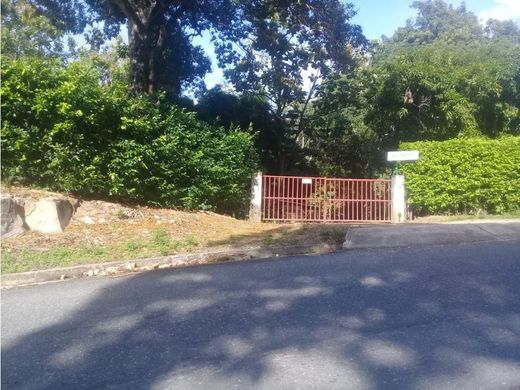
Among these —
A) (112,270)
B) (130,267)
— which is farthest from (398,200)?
(112,270)

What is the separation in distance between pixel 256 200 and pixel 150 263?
19.3 feet

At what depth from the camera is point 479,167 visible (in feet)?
45.6

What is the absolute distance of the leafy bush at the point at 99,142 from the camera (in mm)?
10344

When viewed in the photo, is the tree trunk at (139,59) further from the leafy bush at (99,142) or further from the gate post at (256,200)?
the gate post at (256,200)

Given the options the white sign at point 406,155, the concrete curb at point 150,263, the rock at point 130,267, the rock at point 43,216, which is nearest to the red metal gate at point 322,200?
the white sign at point 406,155

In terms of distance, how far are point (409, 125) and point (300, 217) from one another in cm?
603

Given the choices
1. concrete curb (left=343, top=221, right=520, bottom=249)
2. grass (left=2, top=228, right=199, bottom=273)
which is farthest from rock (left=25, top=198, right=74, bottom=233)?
concrete curb (left=343, top=221, right=520, bottom=249)

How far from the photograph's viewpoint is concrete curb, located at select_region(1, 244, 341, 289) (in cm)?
761

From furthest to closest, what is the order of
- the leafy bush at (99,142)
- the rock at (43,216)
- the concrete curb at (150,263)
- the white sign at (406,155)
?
the white sign at (406,155), the leafy bush at (99,142), the rock at (43,216), the concrete curb at (150,263)

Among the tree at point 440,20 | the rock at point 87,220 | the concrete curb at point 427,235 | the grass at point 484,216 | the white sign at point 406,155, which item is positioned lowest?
the concrete curb at point 427,235

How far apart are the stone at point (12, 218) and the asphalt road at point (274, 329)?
2.36 metres

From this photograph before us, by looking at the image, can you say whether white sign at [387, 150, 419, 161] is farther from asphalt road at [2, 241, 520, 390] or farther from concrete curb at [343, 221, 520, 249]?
asphalt road at [2, 241, 520, 390]

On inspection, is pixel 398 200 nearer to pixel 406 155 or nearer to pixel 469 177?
pixel 406 155

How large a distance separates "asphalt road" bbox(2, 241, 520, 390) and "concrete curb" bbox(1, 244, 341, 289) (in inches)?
17.5
